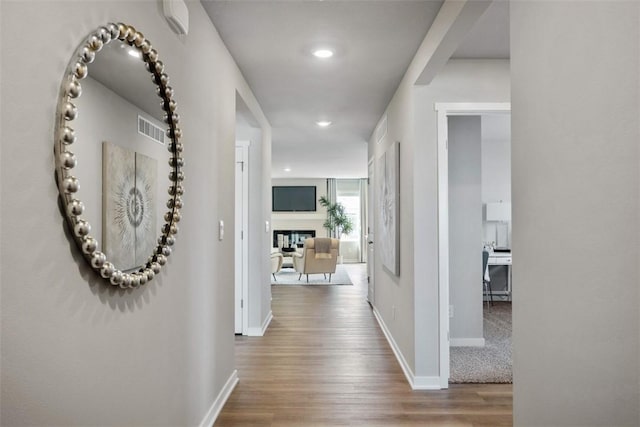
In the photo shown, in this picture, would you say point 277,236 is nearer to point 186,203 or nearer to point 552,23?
point 186,203

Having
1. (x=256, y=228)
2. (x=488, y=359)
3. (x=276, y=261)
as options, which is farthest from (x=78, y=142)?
(x=276, y=261)

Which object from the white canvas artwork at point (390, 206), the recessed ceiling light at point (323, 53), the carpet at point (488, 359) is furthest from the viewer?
the white canvas artwork at point (390, 206)

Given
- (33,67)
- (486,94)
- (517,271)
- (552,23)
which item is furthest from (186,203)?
(486,94)

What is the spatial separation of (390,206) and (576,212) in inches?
120

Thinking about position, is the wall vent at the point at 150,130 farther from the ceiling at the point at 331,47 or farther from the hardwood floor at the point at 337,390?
the hardwood floor at the point at 337,390

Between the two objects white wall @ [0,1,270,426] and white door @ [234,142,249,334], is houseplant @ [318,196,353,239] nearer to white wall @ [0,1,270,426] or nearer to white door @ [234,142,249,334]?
white door @ [234,142,249,334]

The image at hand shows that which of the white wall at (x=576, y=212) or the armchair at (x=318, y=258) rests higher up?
the white wall at (x=576, y=212)

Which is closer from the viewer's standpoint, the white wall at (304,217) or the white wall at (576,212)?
the white wall at (576,212)

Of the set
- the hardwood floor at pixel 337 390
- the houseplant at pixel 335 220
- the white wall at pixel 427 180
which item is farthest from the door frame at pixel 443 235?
the houseplant at pixel 335 220

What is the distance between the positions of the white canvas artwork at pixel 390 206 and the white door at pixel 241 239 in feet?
4.92

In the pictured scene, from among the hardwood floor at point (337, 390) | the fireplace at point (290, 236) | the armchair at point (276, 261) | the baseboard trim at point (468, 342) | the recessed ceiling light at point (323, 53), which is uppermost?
the recessed ceiling light at point (323, 53)

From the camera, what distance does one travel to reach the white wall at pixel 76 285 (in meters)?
0.90

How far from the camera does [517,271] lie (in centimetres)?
135

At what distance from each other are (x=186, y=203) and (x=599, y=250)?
1696 millimetres
